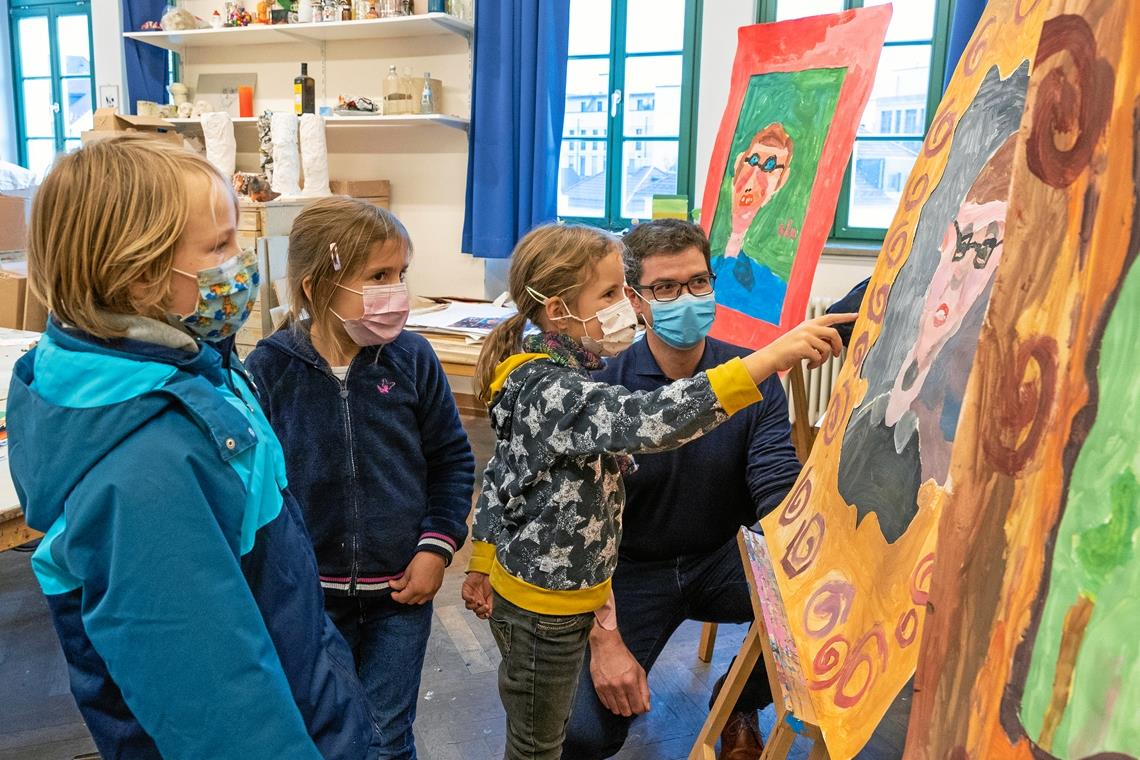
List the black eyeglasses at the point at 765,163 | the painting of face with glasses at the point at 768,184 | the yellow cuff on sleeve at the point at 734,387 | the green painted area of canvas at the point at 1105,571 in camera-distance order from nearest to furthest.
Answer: the green painted area of canvas at the point at 1105,571, the yellow cuff on sleeve at the point at 734,387, the painting of face with glasses at the point at 768,184, the black eyeglasses at the point at 765,163

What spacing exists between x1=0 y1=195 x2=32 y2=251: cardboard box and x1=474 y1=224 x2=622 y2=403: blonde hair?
322 cm

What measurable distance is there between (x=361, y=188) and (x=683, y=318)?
3311 millimetres

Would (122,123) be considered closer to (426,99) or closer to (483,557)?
(426,99)

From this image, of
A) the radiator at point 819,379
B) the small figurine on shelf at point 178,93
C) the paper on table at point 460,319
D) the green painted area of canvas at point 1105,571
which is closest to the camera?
the green painted area of canvas at point 1105,571

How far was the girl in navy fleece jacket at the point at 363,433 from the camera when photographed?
1.43m

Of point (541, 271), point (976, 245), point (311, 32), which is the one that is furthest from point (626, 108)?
point (976, 245)

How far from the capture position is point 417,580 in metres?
1.47

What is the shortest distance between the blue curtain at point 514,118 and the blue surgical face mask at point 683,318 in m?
2.56

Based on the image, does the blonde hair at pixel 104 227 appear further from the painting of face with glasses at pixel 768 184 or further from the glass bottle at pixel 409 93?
the glass bottle at pixel 409 93

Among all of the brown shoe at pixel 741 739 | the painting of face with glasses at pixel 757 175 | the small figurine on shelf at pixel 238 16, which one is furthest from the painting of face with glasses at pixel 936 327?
the small figurine on shelf at pixel 238 16

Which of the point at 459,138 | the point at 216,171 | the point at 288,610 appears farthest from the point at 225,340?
the point at 459,138

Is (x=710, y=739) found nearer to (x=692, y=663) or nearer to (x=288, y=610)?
(x=288, y=610)

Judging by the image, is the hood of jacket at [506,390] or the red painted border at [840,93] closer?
the hood of jacket at [506,390]

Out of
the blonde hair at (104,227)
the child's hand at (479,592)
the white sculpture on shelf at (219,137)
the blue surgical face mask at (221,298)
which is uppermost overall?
the white sculpture on shelf at (219,137)
